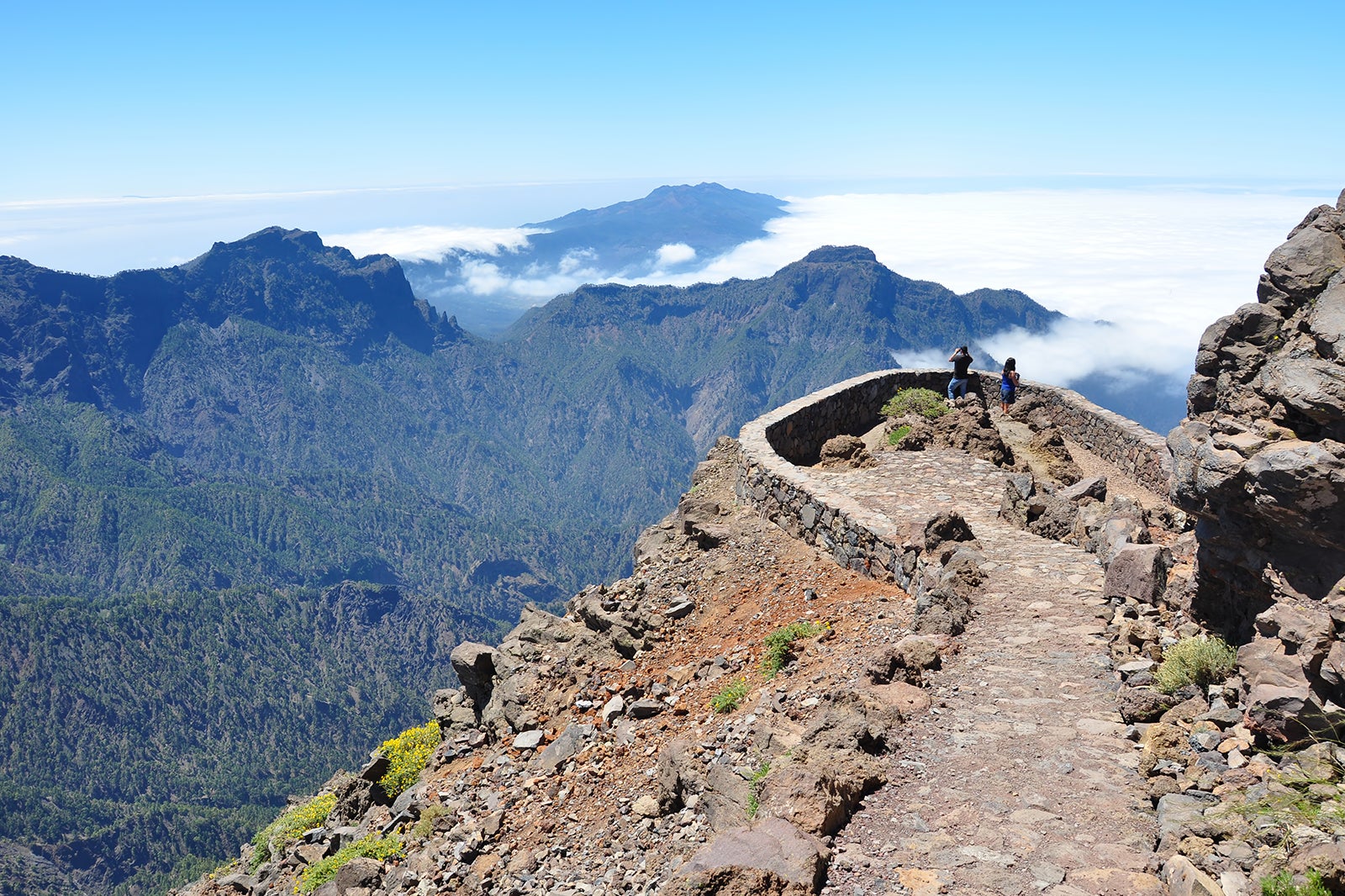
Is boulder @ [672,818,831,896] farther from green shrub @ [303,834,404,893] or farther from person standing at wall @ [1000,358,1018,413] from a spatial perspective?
person standing at wall @ [1000,358,1018,413]

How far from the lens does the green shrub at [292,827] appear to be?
17297mm

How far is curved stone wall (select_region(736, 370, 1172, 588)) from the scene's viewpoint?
13398mm

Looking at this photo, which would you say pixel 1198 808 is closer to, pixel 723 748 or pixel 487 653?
pixel 723 748

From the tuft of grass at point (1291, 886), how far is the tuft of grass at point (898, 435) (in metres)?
14.8

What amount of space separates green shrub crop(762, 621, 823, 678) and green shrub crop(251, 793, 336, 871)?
1045 cm

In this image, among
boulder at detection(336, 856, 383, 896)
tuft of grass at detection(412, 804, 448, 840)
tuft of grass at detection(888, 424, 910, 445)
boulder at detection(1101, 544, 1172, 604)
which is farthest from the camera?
tuft of grass at detection(888, 424, 910, 445)

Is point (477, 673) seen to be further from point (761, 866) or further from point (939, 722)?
point (761, 866)

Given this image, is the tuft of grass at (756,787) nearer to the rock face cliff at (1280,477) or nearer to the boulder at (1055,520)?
the rock face cliff at (1280,477)

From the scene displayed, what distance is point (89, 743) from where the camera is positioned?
179 m

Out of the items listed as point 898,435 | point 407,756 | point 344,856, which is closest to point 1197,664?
point 344,856

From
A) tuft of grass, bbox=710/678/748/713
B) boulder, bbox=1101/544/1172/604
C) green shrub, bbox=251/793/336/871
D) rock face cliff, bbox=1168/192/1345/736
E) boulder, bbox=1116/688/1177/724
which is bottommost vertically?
green shrub, bbox=251/793/336/871

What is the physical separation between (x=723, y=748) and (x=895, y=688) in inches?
74.1

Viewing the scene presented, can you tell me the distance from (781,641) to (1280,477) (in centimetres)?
627

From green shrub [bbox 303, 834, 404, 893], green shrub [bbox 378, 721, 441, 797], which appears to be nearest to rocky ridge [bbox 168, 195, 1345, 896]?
green shrub [bbox 303, 834, 404, 893]
